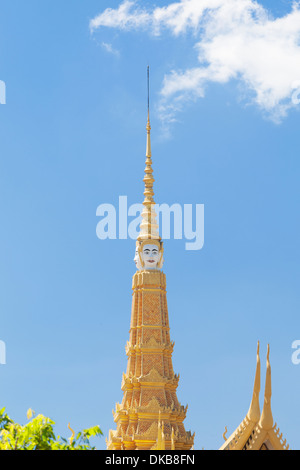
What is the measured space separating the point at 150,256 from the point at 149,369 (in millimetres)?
7753

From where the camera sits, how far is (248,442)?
4719cm

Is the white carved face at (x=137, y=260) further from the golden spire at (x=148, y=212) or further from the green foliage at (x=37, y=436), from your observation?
the green foliage at (x=37, y=436)

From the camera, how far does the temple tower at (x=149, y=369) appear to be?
222ft

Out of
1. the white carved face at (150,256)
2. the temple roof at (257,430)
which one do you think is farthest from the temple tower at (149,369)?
the temple roof at (257,430)

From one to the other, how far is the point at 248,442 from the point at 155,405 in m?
21.5

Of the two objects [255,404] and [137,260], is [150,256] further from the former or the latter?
[255,404]

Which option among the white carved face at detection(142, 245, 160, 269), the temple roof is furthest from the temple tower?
the temple roof

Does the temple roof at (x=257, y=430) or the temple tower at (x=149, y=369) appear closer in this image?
the temple roof at (x=257, y=430)

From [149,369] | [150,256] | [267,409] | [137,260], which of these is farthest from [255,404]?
[137,260]

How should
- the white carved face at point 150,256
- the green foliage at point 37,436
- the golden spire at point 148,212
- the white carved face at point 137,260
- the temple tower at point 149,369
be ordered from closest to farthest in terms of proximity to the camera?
the green foliage at point 37,436, the temple tower at point 149,369, the white carved face at point 150,256, the white carved face at point 137,260, the golden spire at point 148,212

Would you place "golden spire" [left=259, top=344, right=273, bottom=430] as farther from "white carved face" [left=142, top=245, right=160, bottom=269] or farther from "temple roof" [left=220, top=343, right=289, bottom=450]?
"white carved face" [left=142, top=245, right=160, bottom=269]
